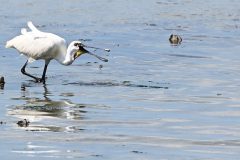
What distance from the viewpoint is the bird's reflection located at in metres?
12.2

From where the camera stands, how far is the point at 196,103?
14305 millimetres

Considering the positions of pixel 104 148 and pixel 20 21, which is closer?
pixel 104 148

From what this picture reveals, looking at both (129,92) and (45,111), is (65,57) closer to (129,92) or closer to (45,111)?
(129,92)

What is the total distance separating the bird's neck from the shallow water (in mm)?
272

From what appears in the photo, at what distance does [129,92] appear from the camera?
15422mm

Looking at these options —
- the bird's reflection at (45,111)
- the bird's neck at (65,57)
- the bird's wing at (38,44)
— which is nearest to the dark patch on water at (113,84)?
the bird's neck at (65,57)

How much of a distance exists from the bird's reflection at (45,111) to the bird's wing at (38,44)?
6.29ft

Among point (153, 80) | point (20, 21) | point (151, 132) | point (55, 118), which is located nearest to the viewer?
point (151, 132)

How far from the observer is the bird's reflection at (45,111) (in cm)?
1220

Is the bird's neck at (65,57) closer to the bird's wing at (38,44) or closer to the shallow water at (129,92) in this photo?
the bird's wing at (38,44)

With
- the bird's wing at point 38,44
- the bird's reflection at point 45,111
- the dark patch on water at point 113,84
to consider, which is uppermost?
the bird's wing at point 38,44

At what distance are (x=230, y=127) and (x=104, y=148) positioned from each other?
7.03 feet

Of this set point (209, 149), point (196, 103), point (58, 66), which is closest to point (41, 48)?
point (58, 66)

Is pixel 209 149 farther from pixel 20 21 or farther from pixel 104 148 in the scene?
pixel 20 21
